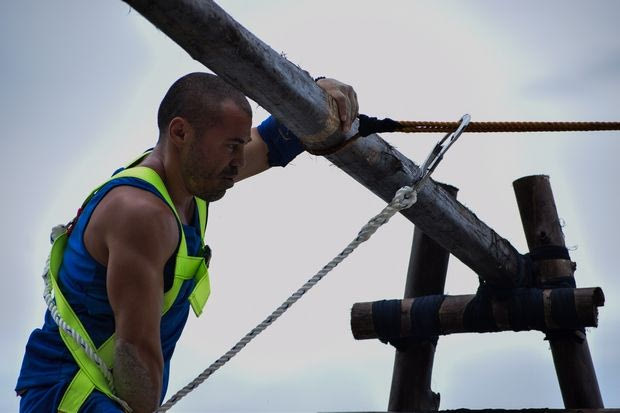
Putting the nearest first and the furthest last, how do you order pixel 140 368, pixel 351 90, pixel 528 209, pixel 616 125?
1. pixel 140 368
2. pixel 351 90
3. pixel 616 125
4. pixel 528 209

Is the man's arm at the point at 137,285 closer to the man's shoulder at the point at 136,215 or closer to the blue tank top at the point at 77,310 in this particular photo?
the man's shoulder at the point at 136,215

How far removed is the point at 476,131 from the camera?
13.3 ft

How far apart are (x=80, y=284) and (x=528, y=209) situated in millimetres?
3203

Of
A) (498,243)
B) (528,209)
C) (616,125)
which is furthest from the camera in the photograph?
(528,209)

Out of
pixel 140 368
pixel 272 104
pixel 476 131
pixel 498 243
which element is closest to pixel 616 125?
pixel 476 131

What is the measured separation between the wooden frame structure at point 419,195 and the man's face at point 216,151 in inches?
6.5

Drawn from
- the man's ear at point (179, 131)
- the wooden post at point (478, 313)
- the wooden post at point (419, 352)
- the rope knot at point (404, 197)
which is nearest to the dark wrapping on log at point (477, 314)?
the wooden post at point (478, 313)

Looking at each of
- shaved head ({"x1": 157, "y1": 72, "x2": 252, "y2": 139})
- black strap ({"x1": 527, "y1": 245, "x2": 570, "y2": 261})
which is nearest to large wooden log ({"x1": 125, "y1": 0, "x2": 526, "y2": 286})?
shaved head ({"x1": 157, "y1": 72, "x2": 252, "y2": 139})

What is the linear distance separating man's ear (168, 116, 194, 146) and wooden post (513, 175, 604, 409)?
2.80m

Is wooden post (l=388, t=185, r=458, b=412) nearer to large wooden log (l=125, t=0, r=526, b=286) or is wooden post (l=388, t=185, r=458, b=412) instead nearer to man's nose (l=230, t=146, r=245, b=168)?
large wooden log (l=125, t=0, r=526, b=286)

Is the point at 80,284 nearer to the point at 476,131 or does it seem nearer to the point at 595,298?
the point at 476,131

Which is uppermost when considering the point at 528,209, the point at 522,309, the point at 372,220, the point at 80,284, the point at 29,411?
the point at 528,209

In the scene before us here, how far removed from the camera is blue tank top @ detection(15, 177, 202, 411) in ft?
11.4

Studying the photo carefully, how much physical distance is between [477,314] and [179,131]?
2.56 metres
